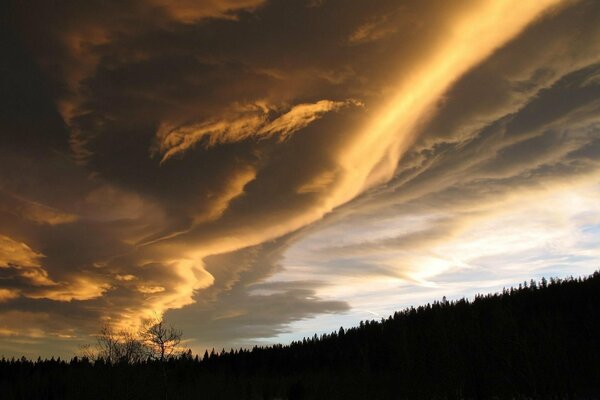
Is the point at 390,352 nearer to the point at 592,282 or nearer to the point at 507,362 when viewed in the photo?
the point at 592,282

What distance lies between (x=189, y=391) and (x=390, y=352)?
70.2m

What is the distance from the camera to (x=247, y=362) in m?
187

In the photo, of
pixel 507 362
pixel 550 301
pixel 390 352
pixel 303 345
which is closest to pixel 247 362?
pixel 303 345

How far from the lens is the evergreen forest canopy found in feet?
234

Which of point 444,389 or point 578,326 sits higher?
point 578,326

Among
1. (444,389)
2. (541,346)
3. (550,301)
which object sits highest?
(550,301)

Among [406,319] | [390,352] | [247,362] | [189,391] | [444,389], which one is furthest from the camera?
[247,362]

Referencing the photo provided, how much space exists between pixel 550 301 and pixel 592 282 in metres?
10.3

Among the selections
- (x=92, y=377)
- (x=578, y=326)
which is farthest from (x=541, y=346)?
(x=92, y=377)

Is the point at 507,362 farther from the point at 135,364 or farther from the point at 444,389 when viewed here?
the point at 135,364

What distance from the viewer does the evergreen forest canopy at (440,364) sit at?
7138cm

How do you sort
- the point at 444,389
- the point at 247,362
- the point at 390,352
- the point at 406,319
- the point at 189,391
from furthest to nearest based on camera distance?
the point at 247,362
the point at 406,319
the point at 390,352
the point at 189,391
the point at 444,389

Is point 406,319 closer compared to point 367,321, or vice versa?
point 406,319

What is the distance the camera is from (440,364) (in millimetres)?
94750
